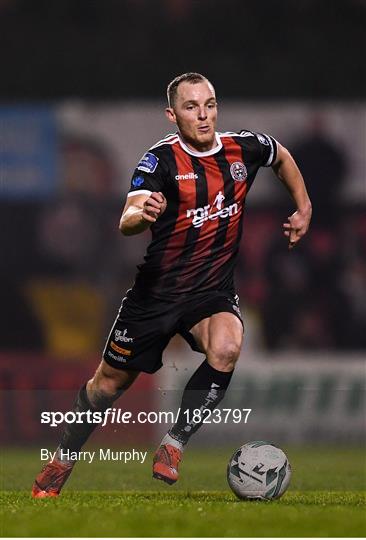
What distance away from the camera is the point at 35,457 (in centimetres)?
1052

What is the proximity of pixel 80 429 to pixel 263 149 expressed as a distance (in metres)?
1.73

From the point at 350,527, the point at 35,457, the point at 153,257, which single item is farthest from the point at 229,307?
the point at 35,457

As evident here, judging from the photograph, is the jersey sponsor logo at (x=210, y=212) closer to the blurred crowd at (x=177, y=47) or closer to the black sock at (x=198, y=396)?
the black sock at (x=198, y=396)

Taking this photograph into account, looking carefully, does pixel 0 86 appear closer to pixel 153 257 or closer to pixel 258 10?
pixel 258 10

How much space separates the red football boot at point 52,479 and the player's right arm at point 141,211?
4.42 feet

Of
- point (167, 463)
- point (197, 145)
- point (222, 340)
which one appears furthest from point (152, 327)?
point (197, 145)

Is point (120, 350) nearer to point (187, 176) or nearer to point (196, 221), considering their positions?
point (196, 221)

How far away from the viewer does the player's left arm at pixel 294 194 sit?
6.79 metres

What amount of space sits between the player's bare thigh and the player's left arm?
62 cm

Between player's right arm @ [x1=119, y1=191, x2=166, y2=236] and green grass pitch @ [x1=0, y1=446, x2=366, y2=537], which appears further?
player's right arm @ [x1=119, y1=191, x2=166, y2=236]

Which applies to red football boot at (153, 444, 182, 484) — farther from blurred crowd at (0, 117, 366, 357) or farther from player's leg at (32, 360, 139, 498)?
blurred crowd at (0, 117, 366, 357)

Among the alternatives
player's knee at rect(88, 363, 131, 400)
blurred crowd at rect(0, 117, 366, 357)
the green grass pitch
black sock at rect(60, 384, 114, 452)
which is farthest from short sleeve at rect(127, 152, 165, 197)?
blurred crowd at rect(0, 117, 366, 357)

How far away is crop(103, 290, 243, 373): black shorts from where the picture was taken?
257 inches

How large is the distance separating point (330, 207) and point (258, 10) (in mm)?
3692
